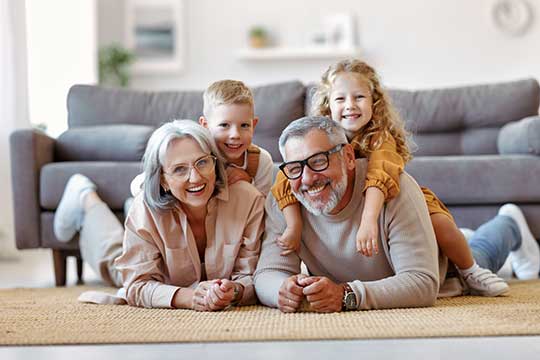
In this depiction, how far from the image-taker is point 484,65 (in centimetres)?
742

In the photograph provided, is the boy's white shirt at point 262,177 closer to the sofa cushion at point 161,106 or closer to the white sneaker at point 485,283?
the white sneaker at point 485,283

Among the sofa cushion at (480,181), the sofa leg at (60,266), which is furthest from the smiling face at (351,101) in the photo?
the sofa leg at (60,266)

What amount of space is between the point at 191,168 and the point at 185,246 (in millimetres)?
250

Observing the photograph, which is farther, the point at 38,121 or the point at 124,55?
the point at 124,55

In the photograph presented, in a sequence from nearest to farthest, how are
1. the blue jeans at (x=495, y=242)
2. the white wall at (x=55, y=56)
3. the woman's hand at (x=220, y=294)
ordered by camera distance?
the woman's hand at (x=220, y=294) → the blue jeans at (x=495, y=242) → the white wall at (x=55, y=56)

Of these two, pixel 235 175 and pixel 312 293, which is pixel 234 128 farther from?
pixel 312 293

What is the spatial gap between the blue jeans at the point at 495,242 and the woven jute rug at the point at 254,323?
0.43 meters

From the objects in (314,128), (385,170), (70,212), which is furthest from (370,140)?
(70,212)

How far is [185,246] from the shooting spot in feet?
8.17

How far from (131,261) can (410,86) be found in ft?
17.4

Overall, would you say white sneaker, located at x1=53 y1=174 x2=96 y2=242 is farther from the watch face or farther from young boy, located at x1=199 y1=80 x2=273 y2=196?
the watch face

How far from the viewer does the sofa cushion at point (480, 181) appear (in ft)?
12.1

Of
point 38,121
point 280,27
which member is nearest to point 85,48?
point 38,121

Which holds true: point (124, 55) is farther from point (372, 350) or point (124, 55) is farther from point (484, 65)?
point (372, 350)
